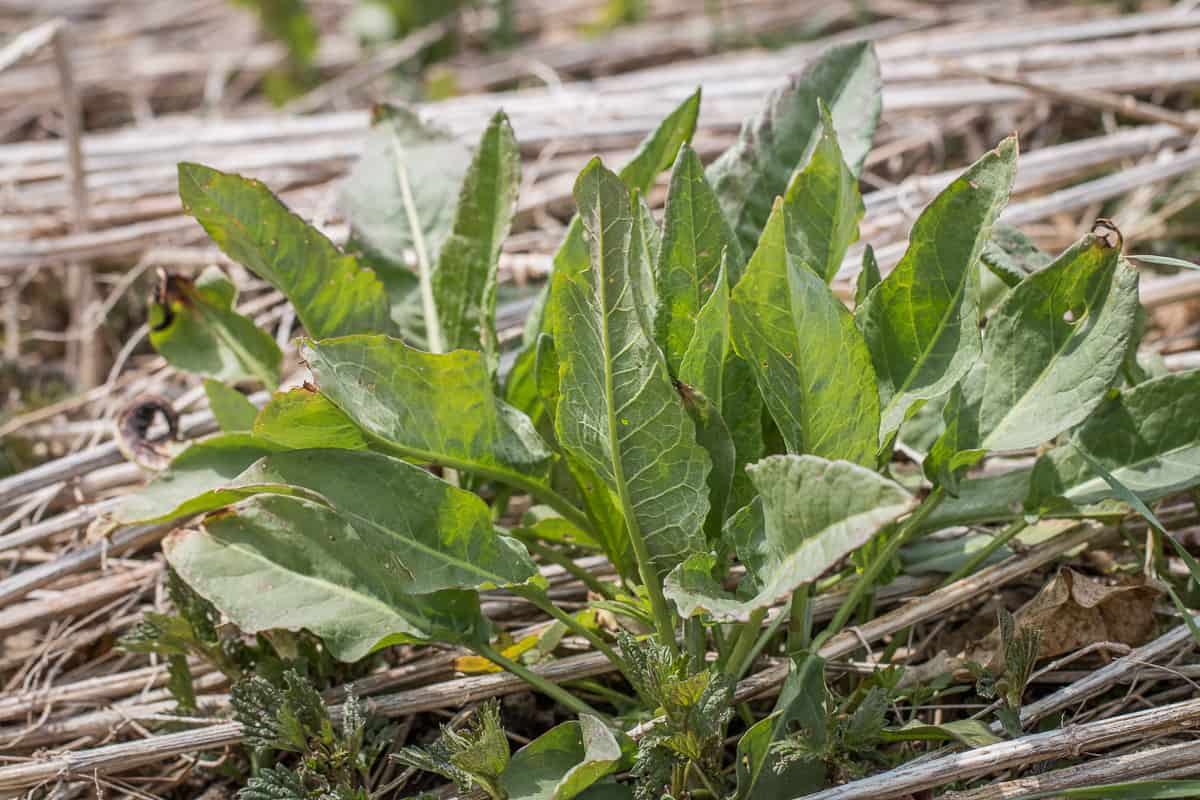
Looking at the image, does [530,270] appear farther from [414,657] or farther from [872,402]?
[872,402]

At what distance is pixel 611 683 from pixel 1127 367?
0.89m

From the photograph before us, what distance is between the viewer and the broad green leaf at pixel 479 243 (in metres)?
1.72

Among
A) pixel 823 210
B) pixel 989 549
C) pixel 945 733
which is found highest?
pixel 823 210

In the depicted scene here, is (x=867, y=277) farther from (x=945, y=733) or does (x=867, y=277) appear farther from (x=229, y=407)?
(x=229, y=407)

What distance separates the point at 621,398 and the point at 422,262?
2.28ft

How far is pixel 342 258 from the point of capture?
167 centimetres

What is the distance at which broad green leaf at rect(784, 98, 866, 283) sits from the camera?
4.55ft

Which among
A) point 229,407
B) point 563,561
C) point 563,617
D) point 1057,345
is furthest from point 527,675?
point 1057,345

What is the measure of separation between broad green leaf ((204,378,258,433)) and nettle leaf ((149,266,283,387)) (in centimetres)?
8

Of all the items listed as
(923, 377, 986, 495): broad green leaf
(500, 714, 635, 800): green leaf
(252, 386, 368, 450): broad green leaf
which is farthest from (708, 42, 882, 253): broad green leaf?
(500, 714, 635, 800): green leaf

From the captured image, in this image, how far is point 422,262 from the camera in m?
1.86

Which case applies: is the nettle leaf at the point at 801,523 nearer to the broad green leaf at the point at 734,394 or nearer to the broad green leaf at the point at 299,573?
the broad green leaf at the point at 734,394

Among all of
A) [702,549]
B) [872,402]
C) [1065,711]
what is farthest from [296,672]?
[1065,711]

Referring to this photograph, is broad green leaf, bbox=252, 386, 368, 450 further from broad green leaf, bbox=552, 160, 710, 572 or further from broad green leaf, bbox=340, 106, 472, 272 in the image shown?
broad green leaf, bbox=340, 106, 472, 272
